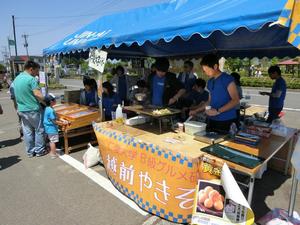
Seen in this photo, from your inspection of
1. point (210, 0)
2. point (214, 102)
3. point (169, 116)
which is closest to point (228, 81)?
point (214, 102)

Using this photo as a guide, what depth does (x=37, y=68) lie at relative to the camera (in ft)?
15.2

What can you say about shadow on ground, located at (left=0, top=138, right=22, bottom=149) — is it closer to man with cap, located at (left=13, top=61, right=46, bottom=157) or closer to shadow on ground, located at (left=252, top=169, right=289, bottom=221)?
man with cap, located at (left=13, top=61, right=46, bottom=157)

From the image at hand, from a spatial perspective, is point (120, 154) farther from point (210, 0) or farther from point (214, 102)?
point (210, 0)

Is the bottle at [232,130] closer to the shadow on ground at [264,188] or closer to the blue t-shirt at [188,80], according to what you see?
the shadow on ground at [264,188]

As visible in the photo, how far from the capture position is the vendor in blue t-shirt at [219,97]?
284cm

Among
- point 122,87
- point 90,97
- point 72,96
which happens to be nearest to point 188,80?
point 122,87

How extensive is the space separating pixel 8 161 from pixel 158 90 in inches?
131

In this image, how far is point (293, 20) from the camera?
1.81m

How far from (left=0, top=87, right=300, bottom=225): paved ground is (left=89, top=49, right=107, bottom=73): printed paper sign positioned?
184cm

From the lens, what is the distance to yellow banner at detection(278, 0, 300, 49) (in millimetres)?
1768

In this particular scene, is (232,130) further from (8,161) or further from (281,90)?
(8,161)

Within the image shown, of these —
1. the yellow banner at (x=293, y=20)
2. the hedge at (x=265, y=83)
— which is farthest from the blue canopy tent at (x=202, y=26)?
Answer: the hedge at (x=265, y=83)

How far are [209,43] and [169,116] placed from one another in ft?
10.3

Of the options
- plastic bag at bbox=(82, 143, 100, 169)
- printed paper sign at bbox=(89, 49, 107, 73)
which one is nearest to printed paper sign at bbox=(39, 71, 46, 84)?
printed paper sign at bbox=(89, 49, 107, 73)
